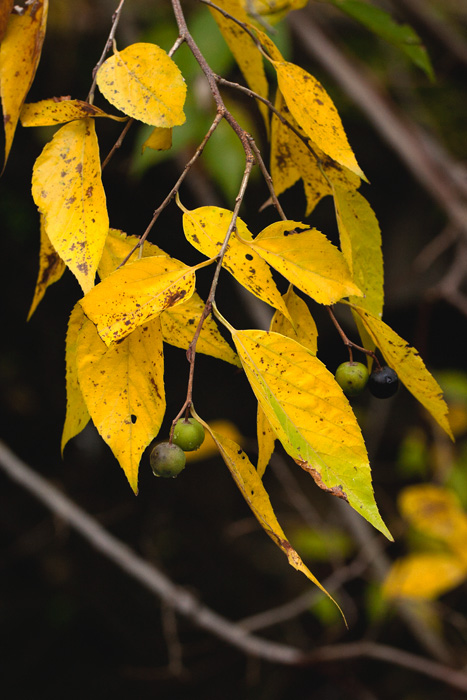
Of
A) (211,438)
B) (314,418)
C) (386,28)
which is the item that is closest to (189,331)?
(314,418)

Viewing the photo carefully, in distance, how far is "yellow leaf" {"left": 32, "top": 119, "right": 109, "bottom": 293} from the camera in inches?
16.2

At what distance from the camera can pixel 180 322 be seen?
45cm

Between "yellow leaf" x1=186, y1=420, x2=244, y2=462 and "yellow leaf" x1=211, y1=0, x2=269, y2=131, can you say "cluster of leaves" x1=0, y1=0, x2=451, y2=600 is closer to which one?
"yellow leaf" x1=211, y1=0, x2=269, y2=131

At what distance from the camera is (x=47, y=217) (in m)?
0.43

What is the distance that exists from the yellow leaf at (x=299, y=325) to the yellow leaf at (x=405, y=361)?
0.04m

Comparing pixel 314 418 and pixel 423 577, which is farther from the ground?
pixel 314 418

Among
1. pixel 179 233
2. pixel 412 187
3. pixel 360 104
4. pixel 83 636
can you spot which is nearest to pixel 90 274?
pixel 360 104

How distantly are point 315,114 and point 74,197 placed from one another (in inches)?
7.1

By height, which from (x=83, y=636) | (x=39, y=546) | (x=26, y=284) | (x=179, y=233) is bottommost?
(x=83, y=636)

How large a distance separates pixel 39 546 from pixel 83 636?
0.35 m

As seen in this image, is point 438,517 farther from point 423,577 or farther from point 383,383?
point 383,383

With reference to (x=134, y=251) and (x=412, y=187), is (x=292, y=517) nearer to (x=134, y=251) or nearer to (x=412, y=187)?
(x=412, y=187)

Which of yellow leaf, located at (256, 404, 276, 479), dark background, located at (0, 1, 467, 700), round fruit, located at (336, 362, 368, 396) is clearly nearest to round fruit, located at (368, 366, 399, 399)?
round fruit, located at (336, 362, 368, 396)

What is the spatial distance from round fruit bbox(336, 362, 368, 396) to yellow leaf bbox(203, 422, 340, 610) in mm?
148
